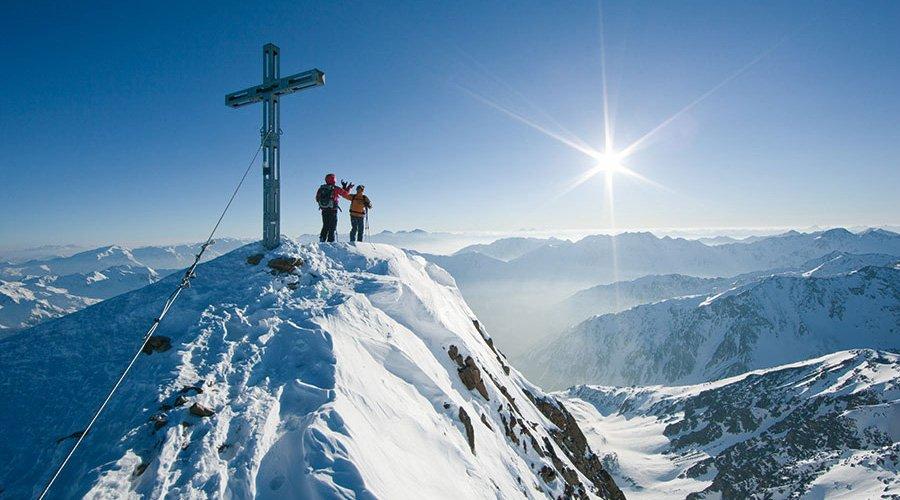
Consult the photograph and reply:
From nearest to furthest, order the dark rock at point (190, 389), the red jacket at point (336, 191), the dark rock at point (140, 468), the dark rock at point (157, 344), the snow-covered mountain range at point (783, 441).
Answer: the dark rock at point (140, 468) → the dark rock at point (190, 389) → the dark rock at point (157, 344) → the red jacket at point (336, 191) → the snow-covered mountain range at point (783, 441)

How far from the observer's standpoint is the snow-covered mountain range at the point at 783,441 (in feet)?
334

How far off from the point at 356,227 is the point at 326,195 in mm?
4143

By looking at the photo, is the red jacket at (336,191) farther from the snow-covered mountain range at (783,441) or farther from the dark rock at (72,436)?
the snow-covered mountain range at (783,441)

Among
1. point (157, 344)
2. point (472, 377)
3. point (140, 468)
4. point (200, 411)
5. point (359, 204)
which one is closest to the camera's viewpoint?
point (140, 468)

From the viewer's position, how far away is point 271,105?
1770 centimetres

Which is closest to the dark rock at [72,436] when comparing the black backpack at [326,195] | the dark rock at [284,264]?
the dark rock at [284,264]

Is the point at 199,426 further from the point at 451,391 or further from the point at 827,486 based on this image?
the point at 827,486

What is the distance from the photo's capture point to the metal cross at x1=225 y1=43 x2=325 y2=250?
17406 mm

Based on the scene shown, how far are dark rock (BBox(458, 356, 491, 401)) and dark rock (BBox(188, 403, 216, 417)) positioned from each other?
13403 mm

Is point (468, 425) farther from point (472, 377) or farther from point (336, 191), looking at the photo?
point (336, 191)

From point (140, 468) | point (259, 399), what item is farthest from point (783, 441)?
point (140, 468)

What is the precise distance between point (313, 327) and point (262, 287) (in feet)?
12.5

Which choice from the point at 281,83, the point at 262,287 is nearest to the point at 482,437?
the point at 262,287

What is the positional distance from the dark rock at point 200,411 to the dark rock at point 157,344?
11.0 ft
